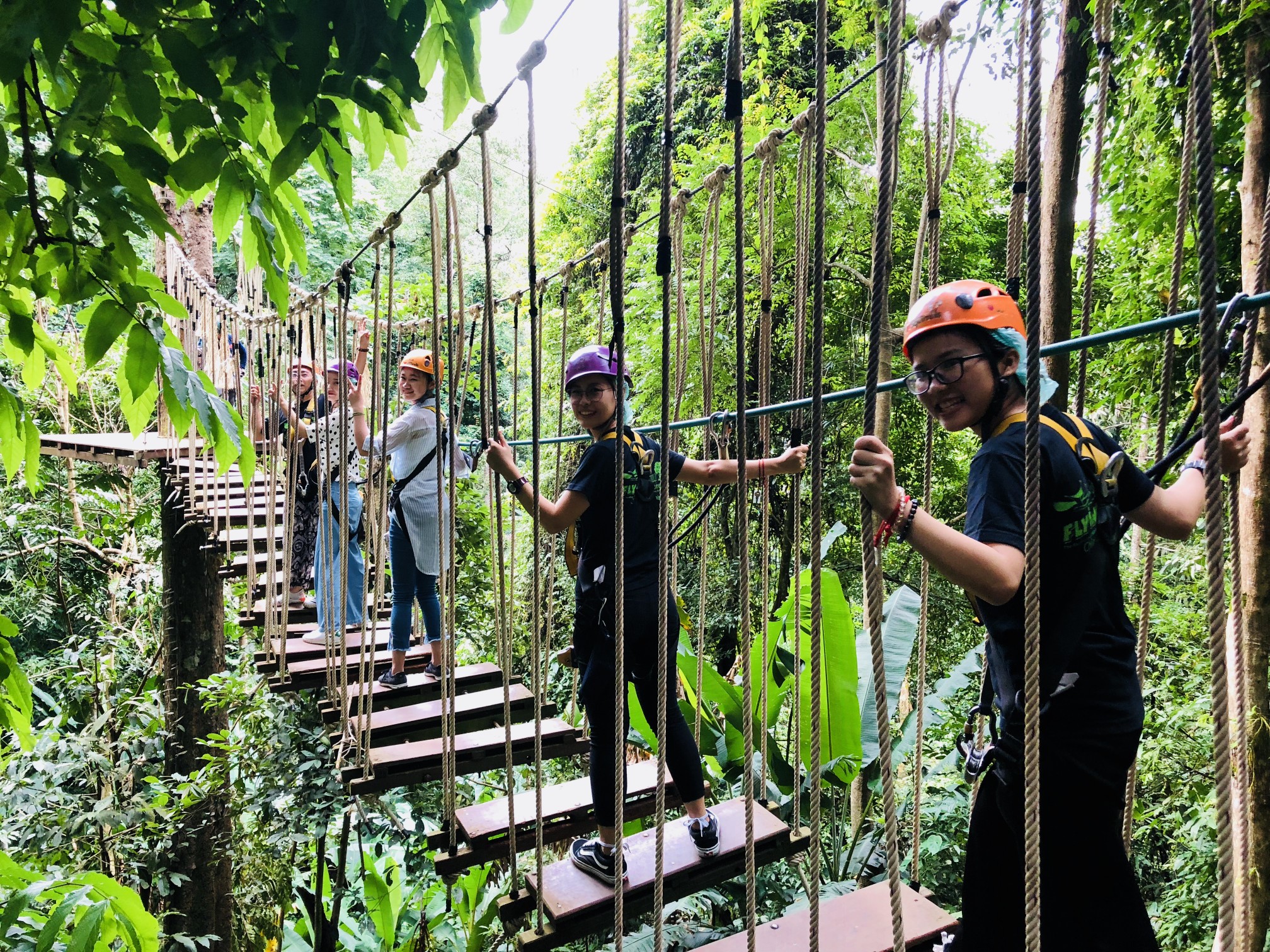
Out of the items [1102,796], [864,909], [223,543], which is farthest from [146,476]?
[1102,796]

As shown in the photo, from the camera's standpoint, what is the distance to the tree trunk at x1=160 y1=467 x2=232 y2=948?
3.69 metres

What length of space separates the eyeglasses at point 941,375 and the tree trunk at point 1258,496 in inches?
38.7

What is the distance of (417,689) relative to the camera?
2.19m

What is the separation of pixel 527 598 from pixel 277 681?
3412 millimetres

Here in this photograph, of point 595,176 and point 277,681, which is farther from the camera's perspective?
point 595,176

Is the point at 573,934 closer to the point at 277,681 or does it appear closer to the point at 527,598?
the point at 277,681

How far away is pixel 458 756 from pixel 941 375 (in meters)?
1.42

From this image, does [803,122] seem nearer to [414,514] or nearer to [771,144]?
[771,144]

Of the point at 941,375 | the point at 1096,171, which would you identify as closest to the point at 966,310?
the point at 941,375

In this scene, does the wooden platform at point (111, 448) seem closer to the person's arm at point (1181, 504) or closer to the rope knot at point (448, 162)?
the rope knot at point (448, 162)

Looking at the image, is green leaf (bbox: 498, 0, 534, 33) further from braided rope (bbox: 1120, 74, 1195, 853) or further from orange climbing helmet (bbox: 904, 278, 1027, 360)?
braided rope (bbox: 1120, 74, 1195, 853)

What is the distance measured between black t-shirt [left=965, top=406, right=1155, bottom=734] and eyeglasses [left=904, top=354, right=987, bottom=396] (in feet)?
0.28

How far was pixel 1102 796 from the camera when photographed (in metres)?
0.91

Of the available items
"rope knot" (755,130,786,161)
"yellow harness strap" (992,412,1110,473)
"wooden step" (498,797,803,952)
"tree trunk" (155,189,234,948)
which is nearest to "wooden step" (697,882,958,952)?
"wooden step" (498,797,803,952)
